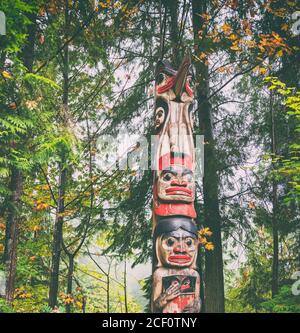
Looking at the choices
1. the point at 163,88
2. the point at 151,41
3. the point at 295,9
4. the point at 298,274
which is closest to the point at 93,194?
the point at 163,88

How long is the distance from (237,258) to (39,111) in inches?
243

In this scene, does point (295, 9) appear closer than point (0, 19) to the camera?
No

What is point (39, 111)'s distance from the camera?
25.1 feet

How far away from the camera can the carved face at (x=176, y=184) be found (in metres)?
6.64

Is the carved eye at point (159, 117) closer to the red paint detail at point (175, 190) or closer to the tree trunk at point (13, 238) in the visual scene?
the red paint detail at point (175, 190)

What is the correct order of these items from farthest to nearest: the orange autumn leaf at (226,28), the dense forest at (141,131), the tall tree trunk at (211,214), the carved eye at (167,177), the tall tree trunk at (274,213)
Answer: the tall tree trunk at (274,213) → the tall tree trunk at (211,214) → the orange autumn leaf at (226,28) → the dense forest at (141,131) → the carved eye at (167,177)

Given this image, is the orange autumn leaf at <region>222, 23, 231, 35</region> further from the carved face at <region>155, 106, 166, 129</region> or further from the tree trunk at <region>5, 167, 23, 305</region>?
the tree trunk at <region>5, 167, 23, 305</region>

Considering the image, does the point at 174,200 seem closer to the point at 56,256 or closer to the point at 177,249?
the point at 177,249

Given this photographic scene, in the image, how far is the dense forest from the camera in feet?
25.8

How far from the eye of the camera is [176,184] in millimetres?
6707

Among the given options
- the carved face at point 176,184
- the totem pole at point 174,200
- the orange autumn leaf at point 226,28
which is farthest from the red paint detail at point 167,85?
the orange autumn leaf at point 226,28

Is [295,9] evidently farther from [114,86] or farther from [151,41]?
[114,86]

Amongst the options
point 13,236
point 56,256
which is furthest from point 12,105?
point 56,256

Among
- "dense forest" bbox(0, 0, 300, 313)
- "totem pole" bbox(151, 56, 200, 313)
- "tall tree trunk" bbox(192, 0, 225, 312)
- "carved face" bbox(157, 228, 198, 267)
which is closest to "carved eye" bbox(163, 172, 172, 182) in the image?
"totem pole" bbox(151, 56, 200, 313)
